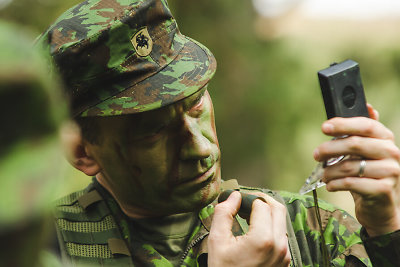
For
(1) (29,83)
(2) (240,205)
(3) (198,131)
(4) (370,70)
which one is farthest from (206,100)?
(4) (370,70)

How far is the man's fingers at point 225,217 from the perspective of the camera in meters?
2.07

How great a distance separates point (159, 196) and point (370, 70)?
711 centimetres

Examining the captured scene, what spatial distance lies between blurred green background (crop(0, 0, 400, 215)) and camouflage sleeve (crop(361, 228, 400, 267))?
677 centimetres

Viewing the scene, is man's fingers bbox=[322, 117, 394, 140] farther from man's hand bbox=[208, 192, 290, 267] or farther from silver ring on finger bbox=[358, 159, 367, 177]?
man's hand bbox=[208, 192, 290, 267]

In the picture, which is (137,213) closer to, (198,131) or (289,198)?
(198,131)

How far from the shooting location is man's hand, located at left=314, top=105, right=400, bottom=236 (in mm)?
2035

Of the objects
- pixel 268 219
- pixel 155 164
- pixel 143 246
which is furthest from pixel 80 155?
pixel 268 219

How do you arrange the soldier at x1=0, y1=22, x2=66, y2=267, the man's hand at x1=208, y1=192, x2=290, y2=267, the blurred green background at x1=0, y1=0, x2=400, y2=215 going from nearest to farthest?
the soldier at x1=0, y1=22, x2=66, y2=267
the man's hand at x1=208, y1=192, x2=290, y2=267
the blurred green background at x1=0, y1=0, x2=400, y2=215

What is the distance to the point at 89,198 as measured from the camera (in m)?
2.75

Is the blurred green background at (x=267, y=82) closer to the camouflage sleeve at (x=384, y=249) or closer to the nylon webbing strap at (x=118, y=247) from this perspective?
the nylon webbing strap at (x=118, y=247)

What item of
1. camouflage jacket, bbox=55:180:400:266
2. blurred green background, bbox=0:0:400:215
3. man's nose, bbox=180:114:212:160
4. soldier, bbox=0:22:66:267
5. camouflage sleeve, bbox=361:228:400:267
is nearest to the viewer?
soldier, bbox=0:22:66:267

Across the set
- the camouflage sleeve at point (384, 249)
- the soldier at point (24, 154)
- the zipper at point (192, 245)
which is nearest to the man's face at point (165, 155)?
the zipper at point (192, 245)

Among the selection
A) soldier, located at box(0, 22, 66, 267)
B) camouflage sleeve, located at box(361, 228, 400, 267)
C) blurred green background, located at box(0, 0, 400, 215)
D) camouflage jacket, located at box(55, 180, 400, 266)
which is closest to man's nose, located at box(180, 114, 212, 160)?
camouflage jacket, located at box(55, 180, 400, 266)

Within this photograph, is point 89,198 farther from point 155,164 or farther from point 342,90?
point 342,90
